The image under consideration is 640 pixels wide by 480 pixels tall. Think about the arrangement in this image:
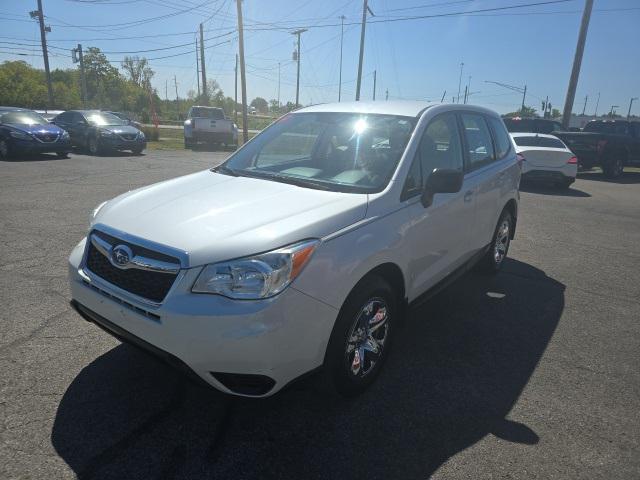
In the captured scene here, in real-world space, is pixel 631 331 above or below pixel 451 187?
Result: below

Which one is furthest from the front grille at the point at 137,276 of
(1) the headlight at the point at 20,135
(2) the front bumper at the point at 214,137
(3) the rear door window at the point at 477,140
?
(2) the front bumper at the point at 214,137

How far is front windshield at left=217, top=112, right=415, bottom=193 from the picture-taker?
331cm

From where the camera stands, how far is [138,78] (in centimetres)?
9800

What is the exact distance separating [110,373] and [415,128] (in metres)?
2.76

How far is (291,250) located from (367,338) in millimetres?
931

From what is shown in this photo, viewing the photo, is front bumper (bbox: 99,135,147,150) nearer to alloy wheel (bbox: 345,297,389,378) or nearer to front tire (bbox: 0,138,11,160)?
front tire (bbox: 0,138,11,160)

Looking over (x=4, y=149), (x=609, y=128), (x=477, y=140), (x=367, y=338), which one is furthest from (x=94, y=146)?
(x=609, y=128)

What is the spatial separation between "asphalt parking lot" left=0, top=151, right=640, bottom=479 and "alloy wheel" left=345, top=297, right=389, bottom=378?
22 cm

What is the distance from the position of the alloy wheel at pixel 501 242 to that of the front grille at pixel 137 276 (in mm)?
3878

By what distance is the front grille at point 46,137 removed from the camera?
48.3 feet

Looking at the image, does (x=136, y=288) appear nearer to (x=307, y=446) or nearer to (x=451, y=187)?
(x=307, y=446)

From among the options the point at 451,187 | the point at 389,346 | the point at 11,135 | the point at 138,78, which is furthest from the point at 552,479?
the point at 138,78

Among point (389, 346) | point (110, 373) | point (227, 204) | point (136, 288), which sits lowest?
point (110, 373)

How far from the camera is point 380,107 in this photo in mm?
3979
